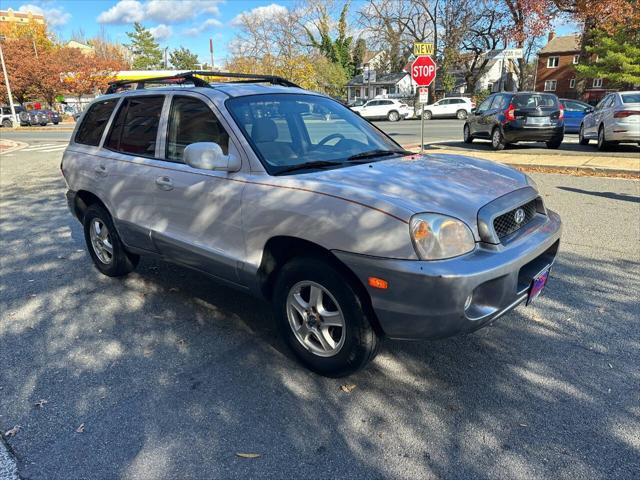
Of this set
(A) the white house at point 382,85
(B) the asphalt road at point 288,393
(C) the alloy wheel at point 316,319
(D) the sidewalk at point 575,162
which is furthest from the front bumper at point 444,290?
(A) the white house at point 382,85

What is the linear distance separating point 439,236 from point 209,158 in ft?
5.14

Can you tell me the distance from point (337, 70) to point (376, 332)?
51.5m

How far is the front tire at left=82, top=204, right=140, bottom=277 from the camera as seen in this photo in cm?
468

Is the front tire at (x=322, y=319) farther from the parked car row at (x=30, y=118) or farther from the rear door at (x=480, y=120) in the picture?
the parked car row at (x=30, y=118)

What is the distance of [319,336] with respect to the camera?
3.07 metres

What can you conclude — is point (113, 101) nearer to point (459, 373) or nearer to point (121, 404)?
point (121, 404)

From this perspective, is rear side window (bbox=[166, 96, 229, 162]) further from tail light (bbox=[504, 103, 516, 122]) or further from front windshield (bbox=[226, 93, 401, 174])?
tail light (bbox=[504, 103, 516, 122])

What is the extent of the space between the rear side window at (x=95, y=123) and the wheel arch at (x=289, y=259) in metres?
2.57

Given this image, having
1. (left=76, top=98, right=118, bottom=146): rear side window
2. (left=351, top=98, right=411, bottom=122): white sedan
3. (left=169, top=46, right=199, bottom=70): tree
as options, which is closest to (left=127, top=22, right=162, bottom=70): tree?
(left=169, top=46, right=199, bottom=70): tree

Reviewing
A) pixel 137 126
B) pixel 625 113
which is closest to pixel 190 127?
pixel 137 126

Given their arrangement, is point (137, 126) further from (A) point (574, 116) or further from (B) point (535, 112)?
(A) point (574, 116)

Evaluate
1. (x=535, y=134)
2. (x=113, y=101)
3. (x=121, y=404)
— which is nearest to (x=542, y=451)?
(x=121, y=404)

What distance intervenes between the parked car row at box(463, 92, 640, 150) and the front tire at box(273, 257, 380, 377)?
11790 mm

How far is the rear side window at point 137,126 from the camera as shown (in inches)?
160
